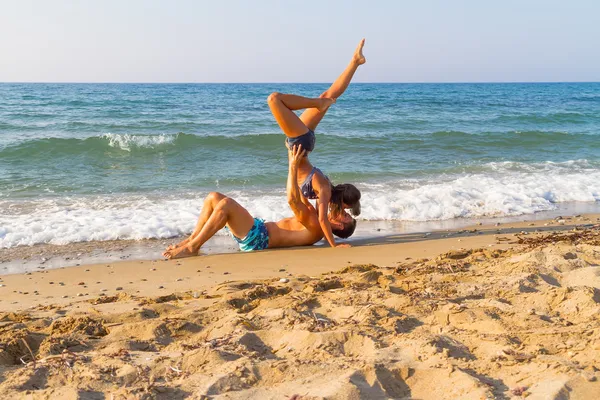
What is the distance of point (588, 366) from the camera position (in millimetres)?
2594

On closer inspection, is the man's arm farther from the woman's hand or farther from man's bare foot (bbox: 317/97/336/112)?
man's bare foot (bbox: 317/97/336/112)

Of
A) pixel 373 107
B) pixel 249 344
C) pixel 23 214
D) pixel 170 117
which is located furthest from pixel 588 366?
pixel 373 107

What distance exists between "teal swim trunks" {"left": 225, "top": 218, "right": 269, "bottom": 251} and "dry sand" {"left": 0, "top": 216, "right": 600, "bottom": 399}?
2.74ft

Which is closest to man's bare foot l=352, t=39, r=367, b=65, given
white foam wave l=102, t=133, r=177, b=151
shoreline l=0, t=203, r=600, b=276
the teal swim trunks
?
shoreline l=0, t=203, r=600, b=276

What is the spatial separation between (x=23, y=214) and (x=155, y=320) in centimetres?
509

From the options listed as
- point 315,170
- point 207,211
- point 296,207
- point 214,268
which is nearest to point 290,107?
point 315,170

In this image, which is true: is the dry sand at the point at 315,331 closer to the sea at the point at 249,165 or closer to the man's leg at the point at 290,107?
the man's leg at the point at 290,107

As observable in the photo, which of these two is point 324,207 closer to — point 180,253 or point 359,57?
point 180,253

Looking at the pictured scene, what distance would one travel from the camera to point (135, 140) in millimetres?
15141

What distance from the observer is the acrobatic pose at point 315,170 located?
19.7ft

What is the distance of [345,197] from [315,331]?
10.1ft

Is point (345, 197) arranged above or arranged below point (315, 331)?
above

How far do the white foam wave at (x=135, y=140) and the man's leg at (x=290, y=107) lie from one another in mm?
9113

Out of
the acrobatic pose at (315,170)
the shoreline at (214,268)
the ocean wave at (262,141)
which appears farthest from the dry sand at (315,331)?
the ocean wave at (262,141)
